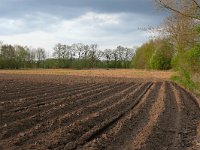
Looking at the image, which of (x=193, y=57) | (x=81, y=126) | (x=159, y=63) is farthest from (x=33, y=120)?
(x=159, y=63)

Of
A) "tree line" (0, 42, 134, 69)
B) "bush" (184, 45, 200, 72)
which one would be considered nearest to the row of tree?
"tree line" (0, 42, 134, 69)

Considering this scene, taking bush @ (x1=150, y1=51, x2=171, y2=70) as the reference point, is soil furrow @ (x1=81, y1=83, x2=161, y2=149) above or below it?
below

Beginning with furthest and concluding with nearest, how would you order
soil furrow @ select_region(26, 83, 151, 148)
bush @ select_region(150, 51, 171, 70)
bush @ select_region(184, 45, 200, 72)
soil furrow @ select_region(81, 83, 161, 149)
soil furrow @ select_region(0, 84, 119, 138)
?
1. bush @ select_region(150, 51, 171, 70)
2. bush @ select_region(184, 45, 200, 72)
3. soil furrow @ select_region(0, 84, 119, 138)
4. soil furrow @ select_region(26, 83, 151, 148)
5. soil furrow @ select_region(81, 83, 161, 149)

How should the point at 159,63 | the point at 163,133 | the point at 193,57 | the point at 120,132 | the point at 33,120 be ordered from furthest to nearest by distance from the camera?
1. the point at 159,63
2. the point at 193,57
3. the point at 33,120
4. the point at 163,133
5. the point at 120,132

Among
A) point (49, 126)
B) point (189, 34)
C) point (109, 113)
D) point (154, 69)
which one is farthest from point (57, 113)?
point (154, 69)

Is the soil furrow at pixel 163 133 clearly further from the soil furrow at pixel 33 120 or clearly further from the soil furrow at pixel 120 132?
the soil furrow at pixel 33 120

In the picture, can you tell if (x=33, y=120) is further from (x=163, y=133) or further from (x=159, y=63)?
(x=159, y=63)

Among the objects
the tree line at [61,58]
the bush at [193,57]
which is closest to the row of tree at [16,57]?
the tree line at [61,58]

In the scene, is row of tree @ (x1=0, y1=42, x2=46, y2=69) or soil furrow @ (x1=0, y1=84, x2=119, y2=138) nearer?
soil furrow @ (x1=0, y1=84, x2=119, y2=138)

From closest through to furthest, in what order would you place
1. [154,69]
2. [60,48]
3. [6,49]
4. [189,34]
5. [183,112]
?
[183,112], [189,34], [154,69], [6,49], [60,48]

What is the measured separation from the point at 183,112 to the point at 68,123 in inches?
244

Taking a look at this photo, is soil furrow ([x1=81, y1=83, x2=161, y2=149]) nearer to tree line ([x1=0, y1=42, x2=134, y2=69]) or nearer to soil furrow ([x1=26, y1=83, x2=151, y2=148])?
soil furrow ([x1=26, y1=83, x2=151, y2=148])

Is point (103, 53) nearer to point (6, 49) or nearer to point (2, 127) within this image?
point (6, 49)

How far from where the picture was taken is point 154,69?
3558 inches
